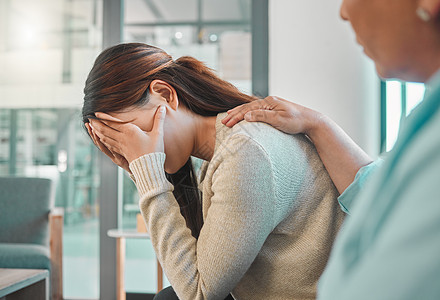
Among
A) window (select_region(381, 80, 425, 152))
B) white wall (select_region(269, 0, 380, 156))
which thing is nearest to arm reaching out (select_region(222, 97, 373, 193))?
white wall (select_region(269, 0, 380, 156))

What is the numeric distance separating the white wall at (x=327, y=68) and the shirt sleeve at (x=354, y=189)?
170 centimetres

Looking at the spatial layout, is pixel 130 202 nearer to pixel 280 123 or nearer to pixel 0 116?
pixel 0 116

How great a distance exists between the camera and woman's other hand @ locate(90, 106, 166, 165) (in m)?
0.94

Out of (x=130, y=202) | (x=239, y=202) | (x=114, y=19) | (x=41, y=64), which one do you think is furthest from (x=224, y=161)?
(x=41, y=64)

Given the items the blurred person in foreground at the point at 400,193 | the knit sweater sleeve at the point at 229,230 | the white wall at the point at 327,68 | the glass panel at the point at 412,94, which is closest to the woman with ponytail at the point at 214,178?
the knit sweater sleeve at the point at 229,230

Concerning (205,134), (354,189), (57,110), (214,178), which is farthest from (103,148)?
(57,110)

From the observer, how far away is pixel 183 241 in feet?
2.81

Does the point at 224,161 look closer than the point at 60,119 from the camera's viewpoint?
Yes

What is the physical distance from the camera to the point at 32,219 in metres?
2.53

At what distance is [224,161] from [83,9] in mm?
2599

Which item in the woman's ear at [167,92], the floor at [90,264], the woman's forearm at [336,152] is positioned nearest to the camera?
the woman's forearm at [336,152]

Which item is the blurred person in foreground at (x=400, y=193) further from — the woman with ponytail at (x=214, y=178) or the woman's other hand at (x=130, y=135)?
the woman's other hand at (x=130, y=135)

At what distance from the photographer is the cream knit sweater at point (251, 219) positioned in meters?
0.77

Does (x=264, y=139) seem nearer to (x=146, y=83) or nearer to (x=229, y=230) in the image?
(x=229, y=230)
